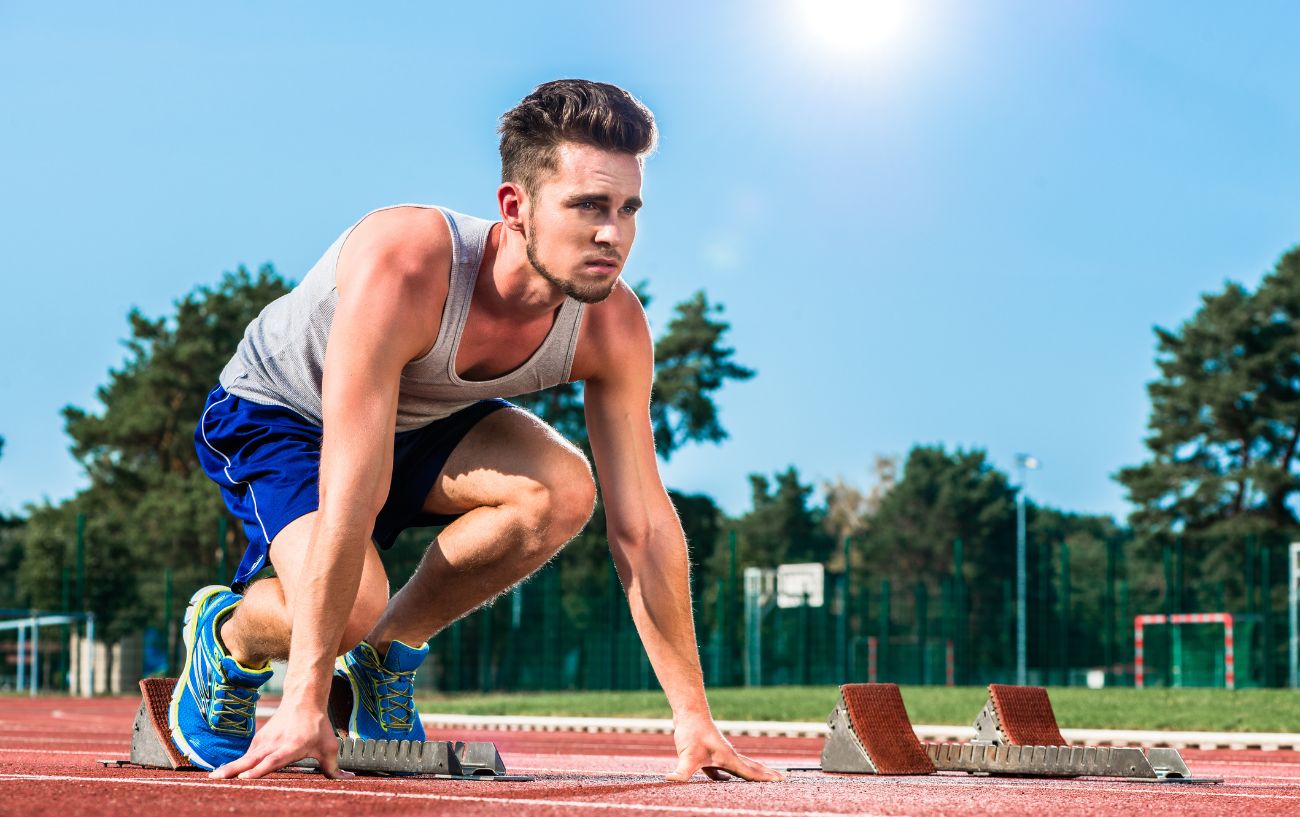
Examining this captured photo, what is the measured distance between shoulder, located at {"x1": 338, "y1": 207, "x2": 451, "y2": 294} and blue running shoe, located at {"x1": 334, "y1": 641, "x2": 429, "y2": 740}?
3.60 ft

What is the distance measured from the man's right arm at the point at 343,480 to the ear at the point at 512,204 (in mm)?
277

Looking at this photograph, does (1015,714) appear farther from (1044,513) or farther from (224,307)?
(1044,513)

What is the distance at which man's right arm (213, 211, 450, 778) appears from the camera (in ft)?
11.0

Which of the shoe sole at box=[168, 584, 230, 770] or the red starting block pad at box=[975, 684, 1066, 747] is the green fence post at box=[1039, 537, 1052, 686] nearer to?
the red starting block pad at box=[975, 684, 1066, 747]

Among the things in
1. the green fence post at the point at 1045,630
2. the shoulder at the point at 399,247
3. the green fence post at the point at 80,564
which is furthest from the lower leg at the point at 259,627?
the green fence post at the point at 1045,630

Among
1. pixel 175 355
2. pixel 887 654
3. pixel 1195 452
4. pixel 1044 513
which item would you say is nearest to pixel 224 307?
pixel 175 355

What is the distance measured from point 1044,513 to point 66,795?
78.6 metres

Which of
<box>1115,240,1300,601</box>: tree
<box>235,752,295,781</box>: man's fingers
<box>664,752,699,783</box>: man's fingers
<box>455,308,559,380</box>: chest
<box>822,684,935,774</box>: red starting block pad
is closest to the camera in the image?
<box>235,752,295,781</box>: man's fingers

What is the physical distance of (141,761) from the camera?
4.26 meters

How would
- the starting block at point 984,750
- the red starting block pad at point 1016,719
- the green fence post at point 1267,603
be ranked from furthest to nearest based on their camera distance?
the green fence post at point 1267,603 < the red starting block pad at point 1016,719 < the starting block at point 984,750

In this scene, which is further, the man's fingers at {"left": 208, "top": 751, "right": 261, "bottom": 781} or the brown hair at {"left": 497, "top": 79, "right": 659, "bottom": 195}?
the brown hair at {"left": 497, "top": 79, "right": 659, "bottom": 195}

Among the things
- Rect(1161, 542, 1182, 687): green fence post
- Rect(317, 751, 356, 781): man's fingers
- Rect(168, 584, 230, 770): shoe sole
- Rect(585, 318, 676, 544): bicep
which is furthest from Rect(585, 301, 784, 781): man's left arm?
Rect(1161, 542, 1182, 687): green fence post

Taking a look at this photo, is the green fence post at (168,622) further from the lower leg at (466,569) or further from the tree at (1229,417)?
the tree at (1229,417)

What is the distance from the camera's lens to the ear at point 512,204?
12.0 ft
